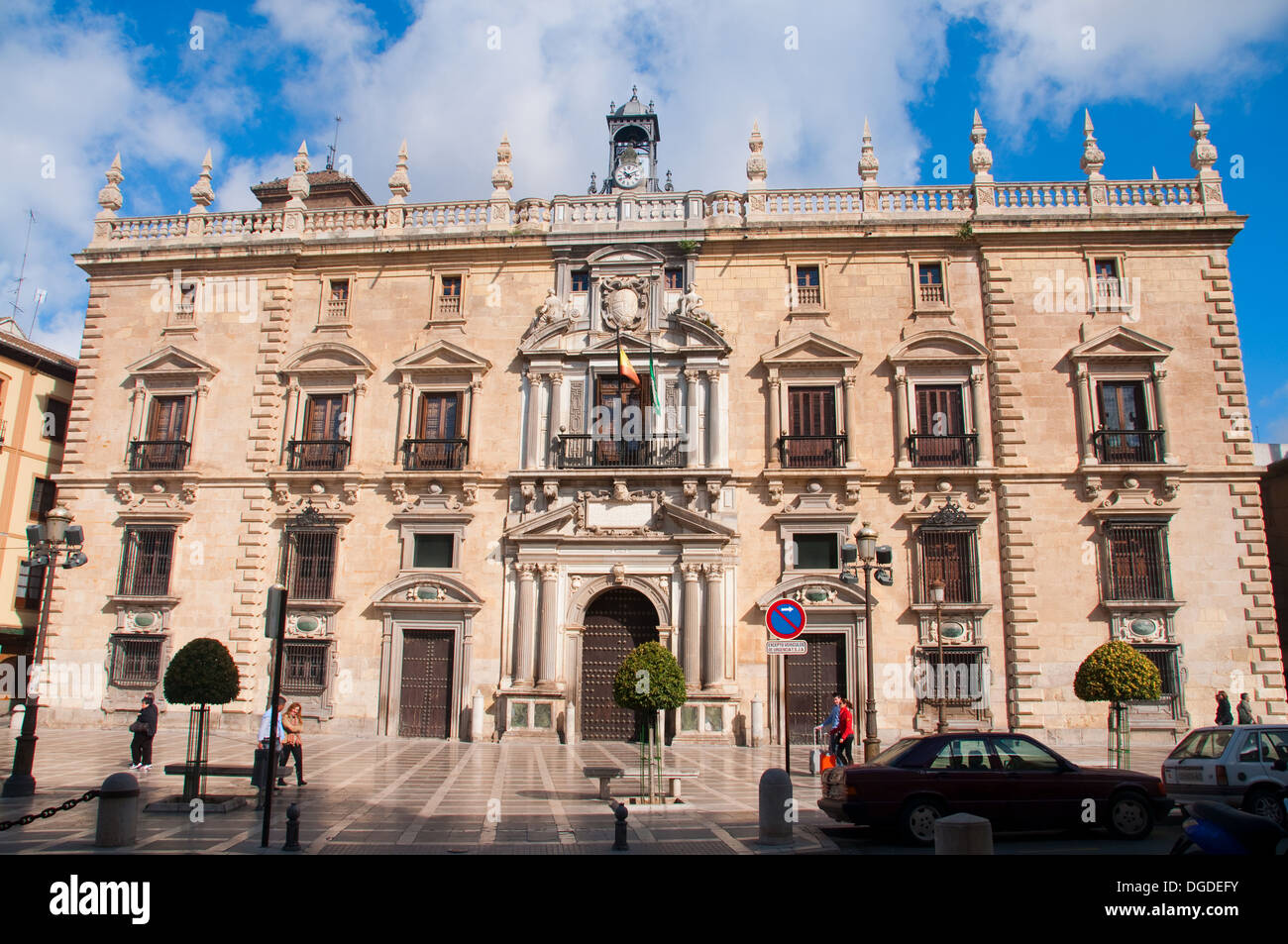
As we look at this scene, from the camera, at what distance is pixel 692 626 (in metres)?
22.2

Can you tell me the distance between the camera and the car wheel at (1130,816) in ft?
35.9

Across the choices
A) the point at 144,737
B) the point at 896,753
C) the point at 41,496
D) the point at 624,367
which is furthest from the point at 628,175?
the point at 896,753

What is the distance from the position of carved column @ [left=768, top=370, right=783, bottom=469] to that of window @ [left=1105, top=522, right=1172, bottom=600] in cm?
846

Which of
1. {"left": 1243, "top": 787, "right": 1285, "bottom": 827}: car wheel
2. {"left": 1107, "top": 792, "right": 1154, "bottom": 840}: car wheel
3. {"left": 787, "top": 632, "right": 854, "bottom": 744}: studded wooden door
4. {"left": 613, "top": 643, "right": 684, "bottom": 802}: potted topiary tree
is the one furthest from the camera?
{"left": 787, "top": 632, "right": 854, "bottom": 744}: studded wooden door

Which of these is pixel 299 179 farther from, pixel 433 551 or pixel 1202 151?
pixel 1202 151

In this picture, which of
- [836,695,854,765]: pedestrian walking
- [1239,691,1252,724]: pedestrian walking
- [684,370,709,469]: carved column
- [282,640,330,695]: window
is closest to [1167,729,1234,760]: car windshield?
[836,695,854,765]: pedestrian walking

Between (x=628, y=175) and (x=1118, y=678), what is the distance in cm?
2218

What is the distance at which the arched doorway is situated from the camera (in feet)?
73.9

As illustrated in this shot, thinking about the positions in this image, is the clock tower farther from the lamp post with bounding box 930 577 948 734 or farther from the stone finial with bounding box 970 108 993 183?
the lamp post with bounding box 930 577 948 734
